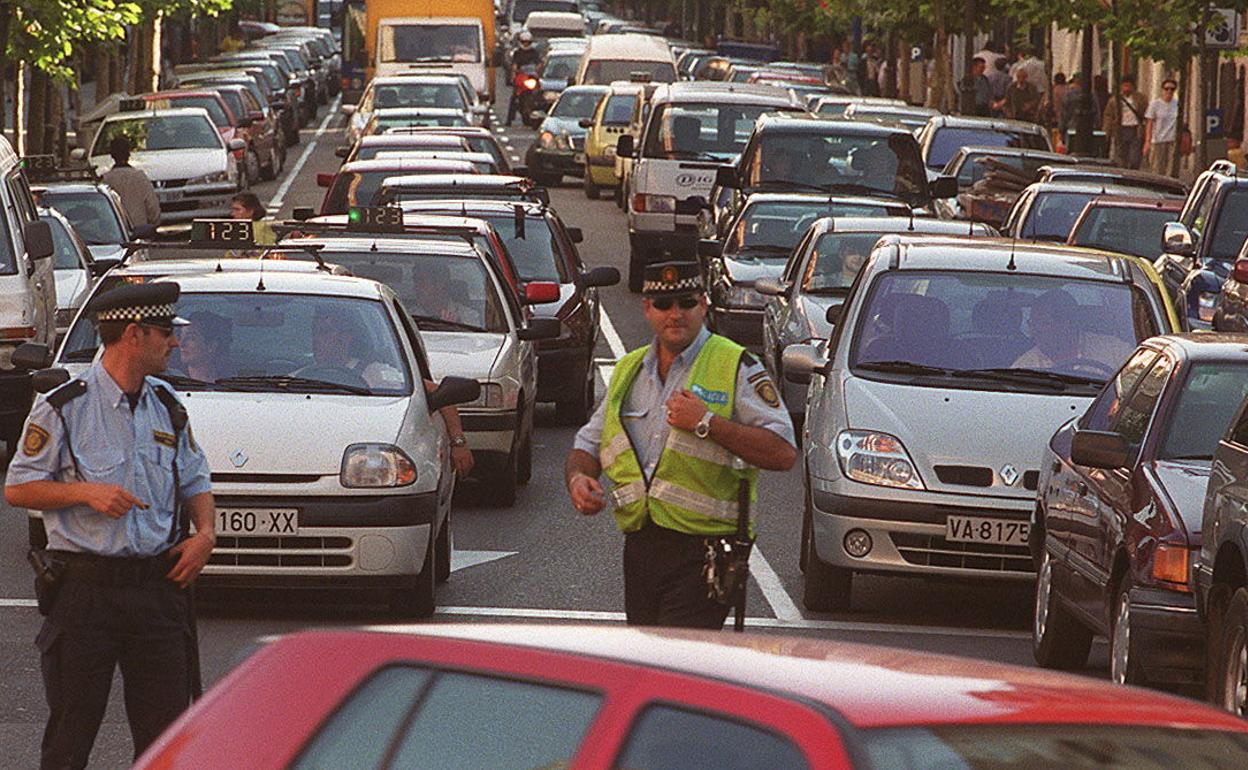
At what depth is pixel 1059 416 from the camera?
13211 millimetres

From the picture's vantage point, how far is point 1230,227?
2323cm

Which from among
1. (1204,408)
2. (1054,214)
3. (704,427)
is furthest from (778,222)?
(704,427)

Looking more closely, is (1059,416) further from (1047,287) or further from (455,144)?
(455,144)

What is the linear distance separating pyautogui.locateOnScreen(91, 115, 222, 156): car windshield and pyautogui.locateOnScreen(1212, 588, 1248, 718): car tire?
99.0 feet

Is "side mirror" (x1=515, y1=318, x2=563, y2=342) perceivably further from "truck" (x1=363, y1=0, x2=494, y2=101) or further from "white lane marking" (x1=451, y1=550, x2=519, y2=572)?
"truck" (x1=363, y1=0, x2=494, y2=101)

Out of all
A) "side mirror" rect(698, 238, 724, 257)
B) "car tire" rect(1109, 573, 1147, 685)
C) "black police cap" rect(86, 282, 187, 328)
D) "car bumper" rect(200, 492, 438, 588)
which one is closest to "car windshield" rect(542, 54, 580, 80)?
"side mirror" rect(698, 238, 724, 257)

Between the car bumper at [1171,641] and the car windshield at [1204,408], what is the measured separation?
2.84ft

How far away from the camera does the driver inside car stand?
13688 mm

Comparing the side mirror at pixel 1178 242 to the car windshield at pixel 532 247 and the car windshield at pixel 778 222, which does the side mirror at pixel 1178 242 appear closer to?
the car windshield at pixel 778 222

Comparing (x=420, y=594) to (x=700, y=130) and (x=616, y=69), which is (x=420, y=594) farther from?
(x=616, y=69)

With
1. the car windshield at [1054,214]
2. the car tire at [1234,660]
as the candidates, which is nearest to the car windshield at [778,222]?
the car windshield at [1054,214]

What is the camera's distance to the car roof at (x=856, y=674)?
412cm

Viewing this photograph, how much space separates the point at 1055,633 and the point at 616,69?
42999mm

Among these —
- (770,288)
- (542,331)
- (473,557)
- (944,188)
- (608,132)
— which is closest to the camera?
(473,557)
